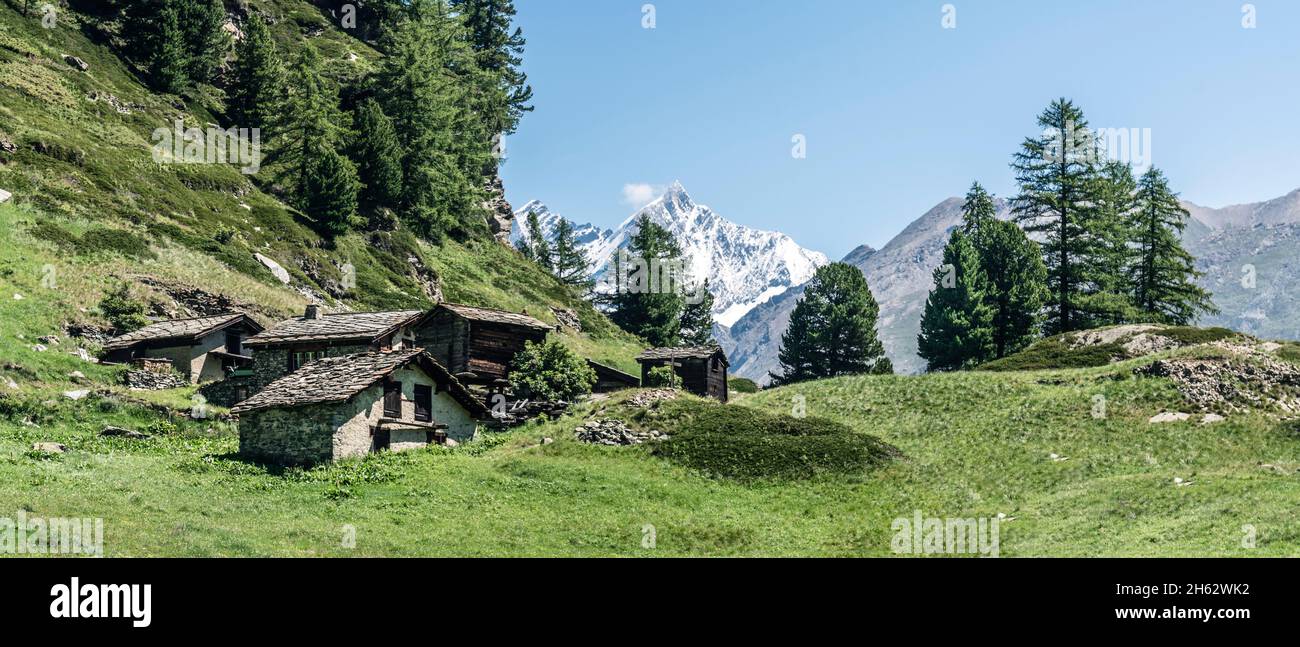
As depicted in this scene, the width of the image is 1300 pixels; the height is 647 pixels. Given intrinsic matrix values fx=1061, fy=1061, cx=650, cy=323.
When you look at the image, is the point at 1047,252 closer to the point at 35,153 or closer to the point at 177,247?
the point at 177,247

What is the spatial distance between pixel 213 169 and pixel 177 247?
885 inches

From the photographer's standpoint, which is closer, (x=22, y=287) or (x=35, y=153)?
(x=22, y=287)

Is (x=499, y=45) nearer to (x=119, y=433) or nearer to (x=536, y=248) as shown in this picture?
(x=536, y=248)

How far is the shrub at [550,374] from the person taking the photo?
53.8 m

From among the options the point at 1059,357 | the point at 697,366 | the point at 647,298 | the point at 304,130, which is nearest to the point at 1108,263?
the point at 1059,357

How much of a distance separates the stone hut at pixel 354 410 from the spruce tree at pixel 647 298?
61.9m

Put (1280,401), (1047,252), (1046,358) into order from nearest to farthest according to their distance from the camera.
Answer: (1280,401), (1046,358), (1047,252)

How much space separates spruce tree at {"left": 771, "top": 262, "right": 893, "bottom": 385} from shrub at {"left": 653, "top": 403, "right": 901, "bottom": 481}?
48997 mm

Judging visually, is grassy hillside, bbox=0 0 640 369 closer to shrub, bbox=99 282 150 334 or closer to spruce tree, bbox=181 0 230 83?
shrub, bbox=99 282 150 334

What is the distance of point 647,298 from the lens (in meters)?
109

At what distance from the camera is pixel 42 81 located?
3462 inches

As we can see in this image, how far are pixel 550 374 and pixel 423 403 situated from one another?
34.3 feet

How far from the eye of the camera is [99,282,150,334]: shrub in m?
56.1
